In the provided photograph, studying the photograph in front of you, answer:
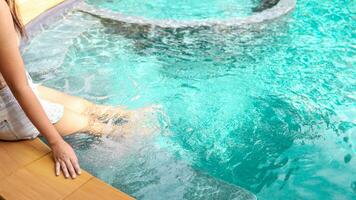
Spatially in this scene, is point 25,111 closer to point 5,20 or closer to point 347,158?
point 5,20

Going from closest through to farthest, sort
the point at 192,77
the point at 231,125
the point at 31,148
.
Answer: the point at 31,148
the point at 231,125
the point at 192,77

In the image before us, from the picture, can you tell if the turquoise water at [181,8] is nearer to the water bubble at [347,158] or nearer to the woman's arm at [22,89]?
the water bubble at [347,158]

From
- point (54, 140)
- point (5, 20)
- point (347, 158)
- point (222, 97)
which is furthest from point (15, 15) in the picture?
point (347, 158)

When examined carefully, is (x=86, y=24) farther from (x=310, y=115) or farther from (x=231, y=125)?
(x=310, y=115)

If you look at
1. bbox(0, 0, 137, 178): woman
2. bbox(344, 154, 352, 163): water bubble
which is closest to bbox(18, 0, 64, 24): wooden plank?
bbox(0, 0, 137, 178): woman

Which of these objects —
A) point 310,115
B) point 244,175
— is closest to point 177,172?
point 244,175

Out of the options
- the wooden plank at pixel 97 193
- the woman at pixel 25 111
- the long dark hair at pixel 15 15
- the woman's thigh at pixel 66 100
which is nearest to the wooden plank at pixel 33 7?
the woman's thigh at pixel 66 100

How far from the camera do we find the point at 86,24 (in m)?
5.64

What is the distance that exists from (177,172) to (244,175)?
76 cm

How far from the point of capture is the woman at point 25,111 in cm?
185

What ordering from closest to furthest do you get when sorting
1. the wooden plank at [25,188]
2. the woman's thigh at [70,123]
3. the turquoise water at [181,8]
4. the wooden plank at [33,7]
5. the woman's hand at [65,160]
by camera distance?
the wooden plank at [25,188] → the woman's hand at [65,160] → the woman's thigh at [70,123] → the wooden plank at [33,7] → the turquoise water at [181,8]

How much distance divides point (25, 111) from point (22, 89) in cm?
14

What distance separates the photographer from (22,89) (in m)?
1.96

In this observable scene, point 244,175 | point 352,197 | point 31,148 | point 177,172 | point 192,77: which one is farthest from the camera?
point 192,77
